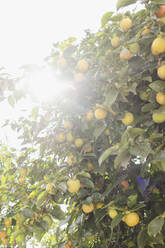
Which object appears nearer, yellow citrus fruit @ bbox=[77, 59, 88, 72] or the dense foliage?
the dense foliage

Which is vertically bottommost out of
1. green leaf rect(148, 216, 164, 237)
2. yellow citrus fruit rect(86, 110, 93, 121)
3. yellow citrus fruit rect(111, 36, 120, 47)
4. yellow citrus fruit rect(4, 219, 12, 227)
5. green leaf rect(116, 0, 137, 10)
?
yellow citrus fruit rect(4, 219, 12, 227)

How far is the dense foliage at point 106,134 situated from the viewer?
1053 millimetres

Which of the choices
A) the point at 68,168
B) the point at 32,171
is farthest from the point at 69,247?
the point at 32,171

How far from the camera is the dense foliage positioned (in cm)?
105

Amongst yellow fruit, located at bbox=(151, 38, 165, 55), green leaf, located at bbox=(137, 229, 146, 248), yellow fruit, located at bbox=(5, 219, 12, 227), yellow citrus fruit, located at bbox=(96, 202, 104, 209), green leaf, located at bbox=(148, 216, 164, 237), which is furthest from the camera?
yellow fruit, located at bbox=(5, 219, 12, 227)

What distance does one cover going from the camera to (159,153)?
0.92m

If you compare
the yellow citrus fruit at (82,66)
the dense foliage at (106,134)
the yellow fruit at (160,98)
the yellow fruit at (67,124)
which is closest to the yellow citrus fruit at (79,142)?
the dense foliage at (106,134)

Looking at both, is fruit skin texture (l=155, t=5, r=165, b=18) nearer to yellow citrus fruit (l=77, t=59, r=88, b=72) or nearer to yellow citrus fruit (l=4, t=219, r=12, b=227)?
yellow citrus fruit (l=77, t=59, r=88, b=72)

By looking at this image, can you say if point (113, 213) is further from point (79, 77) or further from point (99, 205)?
point (79, 77)

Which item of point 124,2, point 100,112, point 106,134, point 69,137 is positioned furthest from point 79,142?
point 124,2

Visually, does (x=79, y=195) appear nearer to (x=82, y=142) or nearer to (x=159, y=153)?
(x=82, y=142)

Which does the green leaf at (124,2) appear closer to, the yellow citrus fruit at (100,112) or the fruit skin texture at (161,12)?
the fruit skin texture at (161,12)

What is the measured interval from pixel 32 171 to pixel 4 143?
23.2 inches

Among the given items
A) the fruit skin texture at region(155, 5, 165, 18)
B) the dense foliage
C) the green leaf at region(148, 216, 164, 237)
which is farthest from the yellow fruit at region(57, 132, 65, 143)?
the fruit skin texture at region(155, 5, 165, 18)
